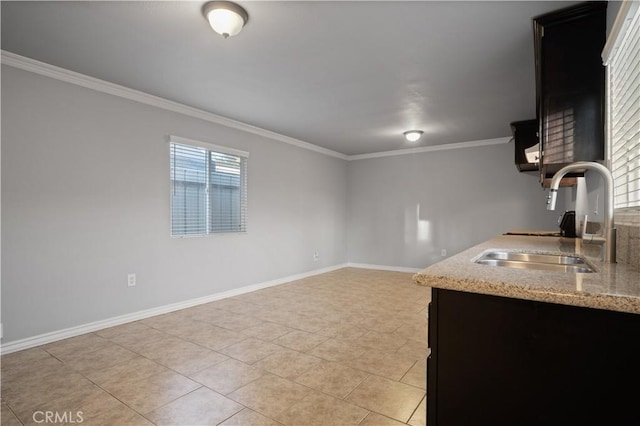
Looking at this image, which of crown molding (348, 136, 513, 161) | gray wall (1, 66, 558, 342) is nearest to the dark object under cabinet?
crown molding (348, 136, 513, 161)

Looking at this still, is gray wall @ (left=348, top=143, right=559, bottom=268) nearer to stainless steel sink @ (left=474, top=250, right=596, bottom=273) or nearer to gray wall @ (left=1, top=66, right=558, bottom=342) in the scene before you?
gray wall @ (left=1, top=66, right=558, bottom=342)

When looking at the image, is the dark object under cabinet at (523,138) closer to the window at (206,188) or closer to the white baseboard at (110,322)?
the window at (206,188)

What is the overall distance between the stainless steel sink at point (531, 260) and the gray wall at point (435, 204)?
13.7 feet

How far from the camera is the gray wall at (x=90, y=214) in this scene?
2771 mm

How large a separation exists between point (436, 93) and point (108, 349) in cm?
402

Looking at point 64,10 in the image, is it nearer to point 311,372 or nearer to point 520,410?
point 311,372

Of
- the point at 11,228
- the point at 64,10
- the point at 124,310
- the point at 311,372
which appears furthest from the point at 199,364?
the point at 64,10

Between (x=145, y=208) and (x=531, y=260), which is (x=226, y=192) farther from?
(x=531, y=260)

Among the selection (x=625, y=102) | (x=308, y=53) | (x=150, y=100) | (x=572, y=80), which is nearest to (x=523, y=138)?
(x=572, y=80)

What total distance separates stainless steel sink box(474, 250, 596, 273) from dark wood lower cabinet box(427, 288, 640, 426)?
65 centimetres

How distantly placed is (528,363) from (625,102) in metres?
1.45

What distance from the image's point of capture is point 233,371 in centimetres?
237

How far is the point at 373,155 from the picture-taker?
6.90 metres
